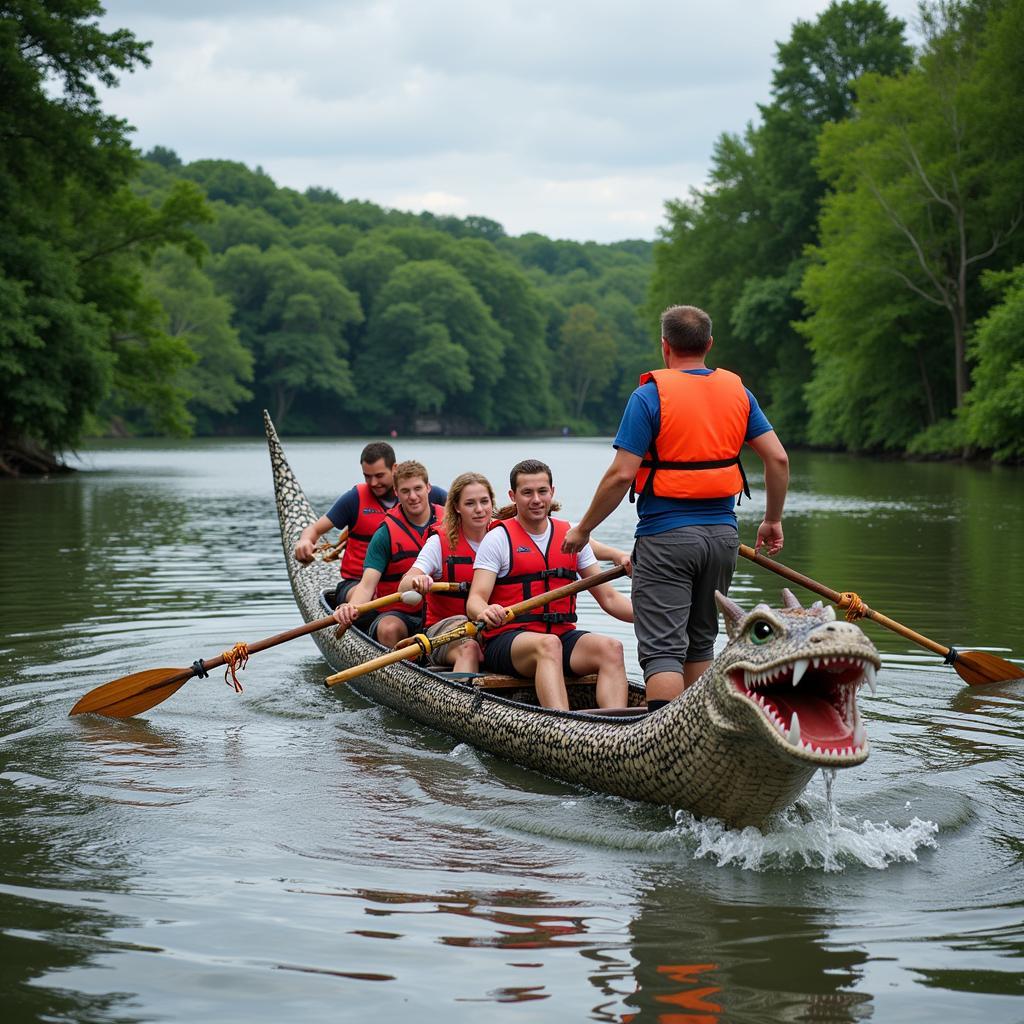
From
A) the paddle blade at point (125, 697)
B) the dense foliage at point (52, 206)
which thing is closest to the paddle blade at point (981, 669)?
the paddle blade at point (125, 697)

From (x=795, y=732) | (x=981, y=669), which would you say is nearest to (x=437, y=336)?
(x=981, y=669)

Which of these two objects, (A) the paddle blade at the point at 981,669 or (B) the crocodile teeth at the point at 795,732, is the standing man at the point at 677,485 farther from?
(A) the paddle blade at the point at 981,669

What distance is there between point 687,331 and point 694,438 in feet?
1.55

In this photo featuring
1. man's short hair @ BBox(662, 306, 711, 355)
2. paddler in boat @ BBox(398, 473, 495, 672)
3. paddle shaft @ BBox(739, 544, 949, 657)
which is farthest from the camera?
paddler in boat @ BBox(398, 473, 495, 672)

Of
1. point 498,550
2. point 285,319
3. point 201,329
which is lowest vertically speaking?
point 498,550

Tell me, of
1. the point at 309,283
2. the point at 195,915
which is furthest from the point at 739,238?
the point at 195,915

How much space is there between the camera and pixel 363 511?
9945mm

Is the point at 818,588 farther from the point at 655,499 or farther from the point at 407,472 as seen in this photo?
the point at 407,472

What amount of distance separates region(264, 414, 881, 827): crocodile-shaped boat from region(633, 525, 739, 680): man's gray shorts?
0.36m

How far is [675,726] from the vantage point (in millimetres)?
5449

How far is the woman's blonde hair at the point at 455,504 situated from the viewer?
8.11 metres

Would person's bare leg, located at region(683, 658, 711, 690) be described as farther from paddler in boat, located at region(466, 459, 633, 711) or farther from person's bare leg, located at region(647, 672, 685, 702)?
paddler in boat, located at region(466, 459, 633, 711)

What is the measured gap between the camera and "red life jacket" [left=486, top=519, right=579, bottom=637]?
7406 mm

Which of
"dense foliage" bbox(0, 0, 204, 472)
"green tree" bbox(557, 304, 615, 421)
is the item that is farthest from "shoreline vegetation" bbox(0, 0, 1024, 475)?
"green tree" bbox(557, 304, 615, 421)
